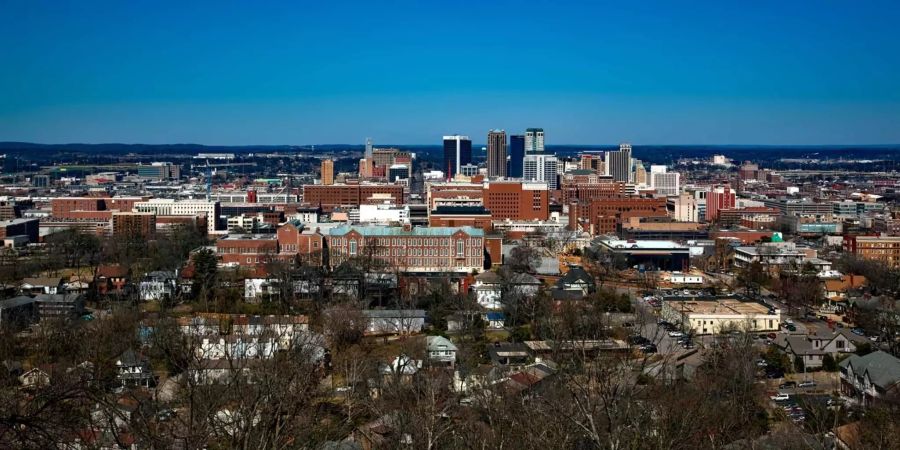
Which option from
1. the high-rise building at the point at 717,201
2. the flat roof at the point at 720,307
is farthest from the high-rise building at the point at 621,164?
the flat roof at the point at 720,307

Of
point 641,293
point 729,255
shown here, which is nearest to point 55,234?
point 641,293

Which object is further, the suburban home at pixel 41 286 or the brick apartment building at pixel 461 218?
the brick apartment building at pixel 461 218

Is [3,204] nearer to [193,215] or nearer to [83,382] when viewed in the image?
[193,215]

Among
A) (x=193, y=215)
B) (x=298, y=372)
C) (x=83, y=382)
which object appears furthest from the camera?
(x=193, y=215)

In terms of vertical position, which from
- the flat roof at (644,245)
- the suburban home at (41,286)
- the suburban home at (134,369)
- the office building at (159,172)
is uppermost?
the office building at (159,172)

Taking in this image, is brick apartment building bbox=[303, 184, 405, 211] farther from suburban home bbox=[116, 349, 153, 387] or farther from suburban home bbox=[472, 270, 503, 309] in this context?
suburban home bbox=[116, 349, 153, 387]

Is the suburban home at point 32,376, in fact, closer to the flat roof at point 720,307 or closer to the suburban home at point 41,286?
the suburban home at point 41,286

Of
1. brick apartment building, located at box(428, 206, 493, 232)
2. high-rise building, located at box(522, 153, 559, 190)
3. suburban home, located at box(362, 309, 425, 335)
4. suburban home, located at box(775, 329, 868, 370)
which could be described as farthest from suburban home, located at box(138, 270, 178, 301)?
high-rise building, located at box(522, 153, 559, 190)

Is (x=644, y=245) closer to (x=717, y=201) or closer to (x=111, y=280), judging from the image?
(x=111, y=280)
